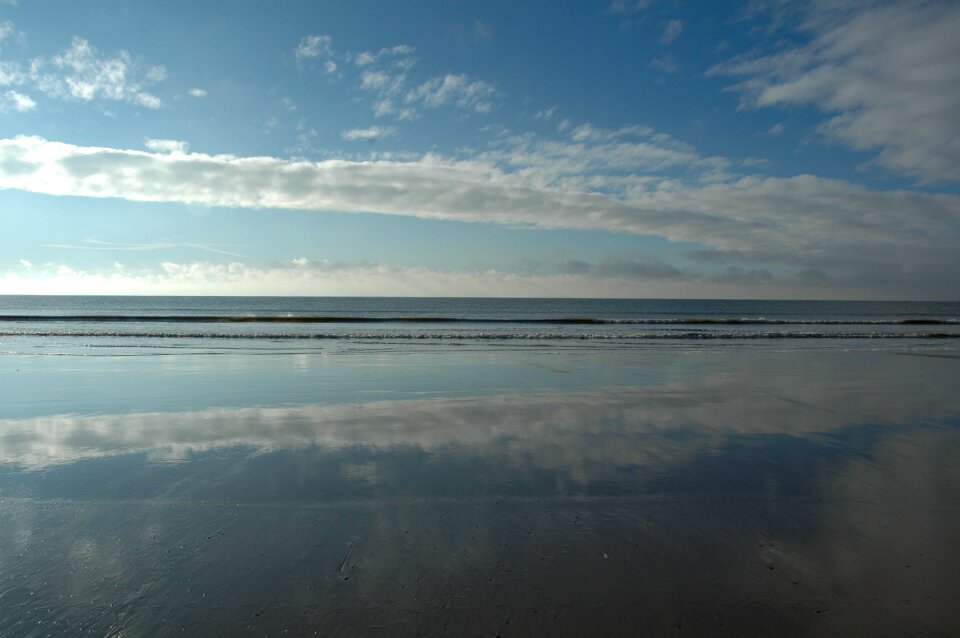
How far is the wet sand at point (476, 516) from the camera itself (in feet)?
13.4

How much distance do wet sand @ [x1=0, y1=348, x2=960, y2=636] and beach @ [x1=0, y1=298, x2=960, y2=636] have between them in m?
0.03

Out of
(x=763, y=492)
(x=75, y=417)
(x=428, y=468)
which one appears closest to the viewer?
(x=763, y=492)

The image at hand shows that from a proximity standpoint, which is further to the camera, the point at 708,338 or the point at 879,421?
the point at 708,338

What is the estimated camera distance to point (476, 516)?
227 inches

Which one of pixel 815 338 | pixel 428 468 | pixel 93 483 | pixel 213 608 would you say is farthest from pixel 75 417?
pixel 815 338

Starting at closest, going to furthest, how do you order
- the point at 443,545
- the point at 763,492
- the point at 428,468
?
the point at 443,545 < the point at 763,492 < the point at 428,468

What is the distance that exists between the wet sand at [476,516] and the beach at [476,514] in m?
0.03

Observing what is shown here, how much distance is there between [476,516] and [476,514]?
5 cm

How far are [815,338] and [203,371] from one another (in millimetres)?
35530

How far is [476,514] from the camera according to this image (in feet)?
19.1

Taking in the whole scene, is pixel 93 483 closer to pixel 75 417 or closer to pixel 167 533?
pixel 167 533

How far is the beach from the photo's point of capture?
4.09 meters

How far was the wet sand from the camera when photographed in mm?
4078

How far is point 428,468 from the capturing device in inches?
293
